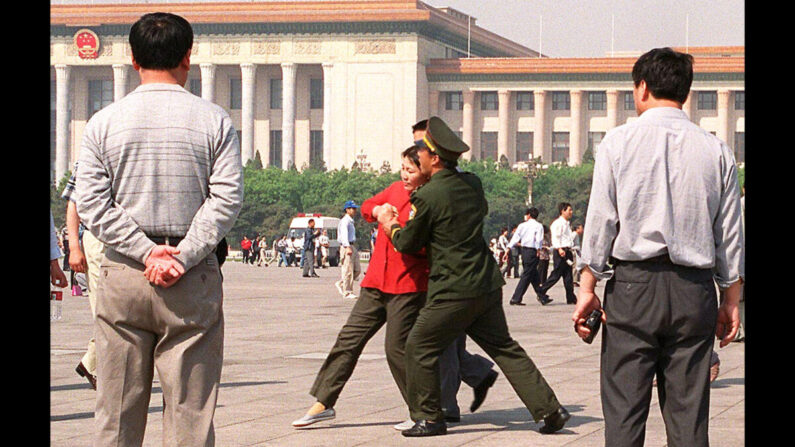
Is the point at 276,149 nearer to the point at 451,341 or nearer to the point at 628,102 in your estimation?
the point at 628,102

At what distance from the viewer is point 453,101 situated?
112m

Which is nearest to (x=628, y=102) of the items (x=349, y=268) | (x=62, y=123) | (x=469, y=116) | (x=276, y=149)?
(x=469, y=116)

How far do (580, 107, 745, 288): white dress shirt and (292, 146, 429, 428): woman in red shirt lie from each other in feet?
8.56

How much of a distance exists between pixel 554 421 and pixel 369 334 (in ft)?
3.70

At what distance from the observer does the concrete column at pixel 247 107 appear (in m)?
111

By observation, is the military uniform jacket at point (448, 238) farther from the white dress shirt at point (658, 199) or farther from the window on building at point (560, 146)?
the window on building at point (560, 146)

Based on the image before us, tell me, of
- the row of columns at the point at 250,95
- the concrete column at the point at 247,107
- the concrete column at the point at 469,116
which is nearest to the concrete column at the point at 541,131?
the concrete column at the point at 469,116

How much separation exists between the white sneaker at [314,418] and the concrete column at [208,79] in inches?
4071

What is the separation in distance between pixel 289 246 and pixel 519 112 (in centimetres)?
5660

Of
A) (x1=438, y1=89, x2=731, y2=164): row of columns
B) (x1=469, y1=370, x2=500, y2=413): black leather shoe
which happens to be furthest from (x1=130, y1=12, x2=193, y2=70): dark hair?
(x1=438, y1=89, x2=731, y2=164): row of columns

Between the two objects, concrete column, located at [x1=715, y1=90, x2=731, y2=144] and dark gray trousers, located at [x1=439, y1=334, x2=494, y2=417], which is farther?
concrete column, located at [x1=715, y1=90, x2=731, y2=144]

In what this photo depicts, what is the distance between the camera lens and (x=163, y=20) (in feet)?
17.6

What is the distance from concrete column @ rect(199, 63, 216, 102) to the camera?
111062 mm

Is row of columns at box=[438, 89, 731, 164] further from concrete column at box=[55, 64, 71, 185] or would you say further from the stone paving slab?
the stone paving slab
